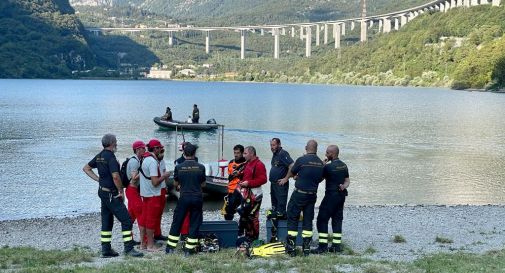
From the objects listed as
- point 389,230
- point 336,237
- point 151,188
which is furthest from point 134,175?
point 389,230

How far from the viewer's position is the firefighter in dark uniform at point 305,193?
11.6 metres

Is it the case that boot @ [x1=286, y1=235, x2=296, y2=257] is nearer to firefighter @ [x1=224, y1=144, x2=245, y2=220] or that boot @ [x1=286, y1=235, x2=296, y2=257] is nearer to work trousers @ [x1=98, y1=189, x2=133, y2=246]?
firefighter @ [x1=224, y1=144, x2=245, y2=220]

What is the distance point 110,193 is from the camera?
→ 11336mm

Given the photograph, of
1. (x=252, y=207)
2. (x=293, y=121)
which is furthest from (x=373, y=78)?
(x=252, y=207)

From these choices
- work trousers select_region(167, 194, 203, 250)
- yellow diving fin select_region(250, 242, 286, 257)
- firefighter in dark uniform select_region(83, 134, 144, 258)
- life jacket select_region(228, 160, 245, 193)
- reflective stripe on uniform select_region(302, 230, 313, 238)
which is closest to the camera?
firefighter in dark uniform select_region(83, 134, 144, 258)

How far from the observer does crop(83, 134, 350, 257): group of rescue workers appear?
446 inches

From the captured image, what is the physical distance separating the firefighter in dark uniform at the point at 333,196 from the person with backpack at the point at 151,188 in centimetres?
255

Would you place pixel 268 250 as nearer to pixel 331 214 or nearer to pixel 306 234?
pixel 306 234

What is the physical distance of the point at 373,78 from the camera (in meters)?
162

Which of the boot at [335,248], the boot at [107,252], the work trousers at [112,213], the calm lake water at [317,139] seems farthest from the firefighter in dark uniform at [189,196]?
the calm lake water at [317,139]

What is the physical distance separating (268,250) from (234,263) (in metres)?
0.90

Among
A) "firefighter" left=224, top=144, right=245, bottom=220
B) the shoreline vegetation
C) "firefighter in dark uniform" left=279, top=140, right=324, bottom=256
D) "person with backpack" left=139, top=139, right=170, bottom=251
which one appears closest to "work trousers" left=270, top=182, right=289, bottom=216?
"firefighter" left=224, top=144, right=245, bottom=220

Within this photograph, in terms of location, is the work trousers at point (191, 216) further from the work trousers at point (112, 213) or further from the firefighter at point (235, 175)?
the firefighter at point (235, 175)

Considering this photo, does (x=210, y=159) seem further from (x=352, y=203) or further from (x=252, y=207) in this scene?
(x=252, y=207)
